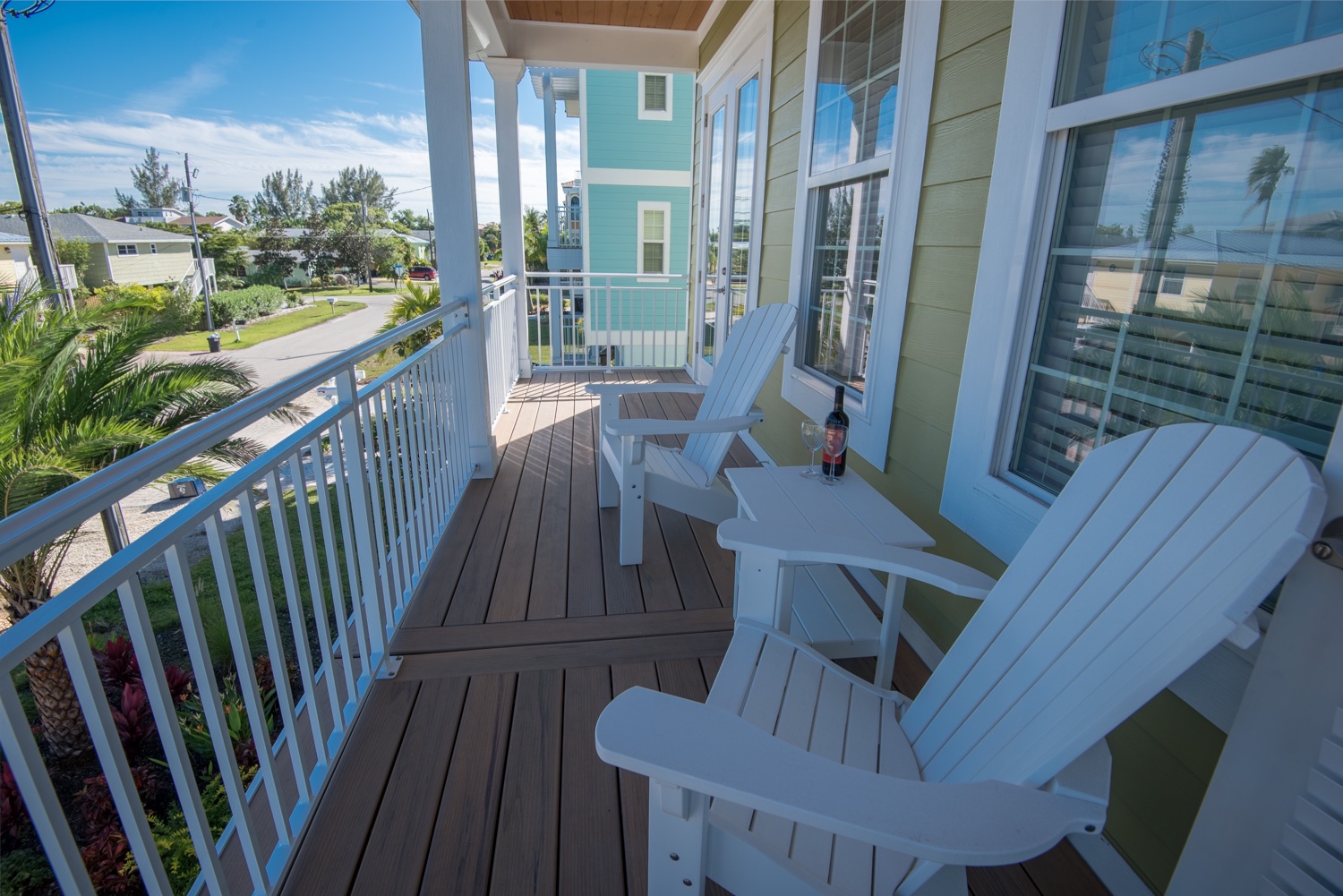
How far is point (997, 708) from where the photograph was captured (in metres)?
1.19

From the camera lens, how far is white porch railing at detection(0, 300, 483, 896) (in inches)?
30.5

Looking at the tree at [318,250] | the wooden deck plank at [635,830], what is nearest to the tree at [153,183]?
the tree at [318,250]

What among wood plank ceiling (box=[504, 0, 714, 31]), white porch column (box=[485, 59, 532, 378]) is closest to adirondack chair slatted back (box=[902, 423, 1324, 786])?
wood plank ceiling (box=[504, 0, 714, 31])

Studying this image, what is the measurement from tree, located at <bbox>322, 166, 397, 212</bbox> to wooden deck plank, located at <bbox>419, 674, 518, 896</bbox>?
51.2m

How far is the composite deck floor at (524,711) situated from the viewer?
1.44 m

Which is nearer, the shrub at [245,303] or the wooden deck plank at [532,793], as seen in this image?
the wooden deck plank at [532,793]

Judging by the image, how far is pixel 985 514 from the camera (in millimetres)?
1768

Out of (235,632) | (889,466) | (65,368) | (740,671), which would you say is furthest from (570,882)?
(65,368)

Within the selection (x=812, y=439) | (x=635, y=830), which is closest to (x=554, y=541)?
(x=812, y=439)

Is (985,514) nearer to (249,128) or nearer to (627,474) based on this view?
(627,474)

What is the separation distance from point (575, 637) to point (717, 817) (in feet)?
4.23

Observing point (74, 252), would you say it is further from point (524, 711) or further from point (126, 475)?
point (126, 475)

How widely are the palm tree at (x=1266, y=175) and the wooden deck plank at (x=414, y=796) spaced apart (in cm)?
203

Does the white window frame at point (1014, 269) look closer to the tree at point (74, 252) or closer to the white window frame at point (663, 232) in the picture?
the white window frame at point (663, 232)
